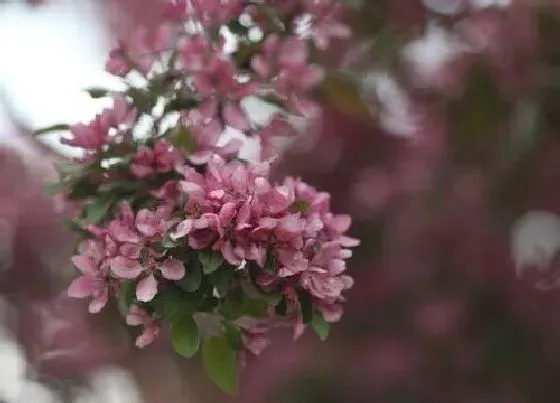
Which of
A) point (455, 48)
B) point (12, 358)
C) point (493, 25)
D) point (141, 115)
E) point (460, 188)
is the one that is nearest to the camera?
point (141, 115)

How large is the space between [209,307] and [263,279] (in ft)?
0.18

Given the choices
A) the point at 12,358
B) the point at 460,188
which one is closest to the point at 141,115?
the point at 12,358

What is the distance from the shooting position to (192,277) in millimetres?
631

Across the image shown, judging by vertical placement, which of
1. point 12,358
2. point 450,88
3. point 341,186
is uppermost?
point 450,88

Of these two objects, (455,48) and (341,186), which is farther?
(341,186)

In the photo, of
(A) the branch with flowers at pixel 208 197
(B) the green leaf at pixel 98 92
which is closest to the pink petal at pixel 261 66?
(A) the branch with flowers at pixel 208 197

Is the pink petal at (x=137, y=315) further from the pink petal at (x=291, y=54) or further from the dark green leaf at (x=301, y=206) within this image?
the pink petal at (x=291, y=54)

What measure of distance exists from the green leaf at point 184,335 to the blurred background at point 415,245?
91 centimetres

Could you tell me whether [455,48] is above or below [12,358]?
above

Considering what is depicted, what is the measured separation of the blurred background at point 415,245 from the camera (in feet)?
5.13

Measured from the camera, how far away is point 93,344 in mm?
1586

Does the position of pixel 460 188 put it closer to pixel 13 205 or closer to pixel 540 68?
→ pixel 540 68

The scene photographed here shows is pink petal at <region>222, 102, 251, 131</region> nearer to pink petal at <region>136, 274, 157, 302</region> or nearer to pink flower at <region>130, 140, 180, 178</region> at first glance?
pink flower at <region>130, 140, 180, 178</region>

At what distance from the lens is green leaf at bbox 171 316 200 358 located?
2.17ft
